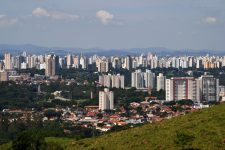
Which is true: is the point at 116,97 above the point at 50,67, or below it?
below

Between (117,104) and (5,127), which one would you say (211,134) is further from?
(117,104)

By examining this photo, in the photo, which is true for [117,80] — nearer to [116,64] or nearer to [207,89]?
[207,89]

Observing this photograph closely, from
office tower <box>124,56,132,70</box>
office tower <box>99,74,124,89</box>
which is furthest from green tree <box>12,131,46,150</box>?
office tower <box>124,56,132,70</box>

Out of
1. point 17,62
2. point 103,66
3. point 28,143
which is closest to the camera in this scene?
point 28,143

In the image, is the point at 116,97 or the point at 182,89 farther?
the point at 116,97

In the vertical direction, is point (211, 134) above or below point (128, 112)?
above

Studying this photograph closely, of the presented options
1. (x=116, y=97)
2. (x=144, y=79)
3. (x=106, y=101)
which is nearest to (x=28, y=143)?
(x=106, y=101)

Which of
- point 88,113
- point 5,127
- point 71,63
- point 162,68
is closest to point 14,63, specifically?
point 71,63

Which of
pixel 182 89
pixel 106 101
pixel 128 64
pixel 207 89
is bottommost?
pixel 106 101
